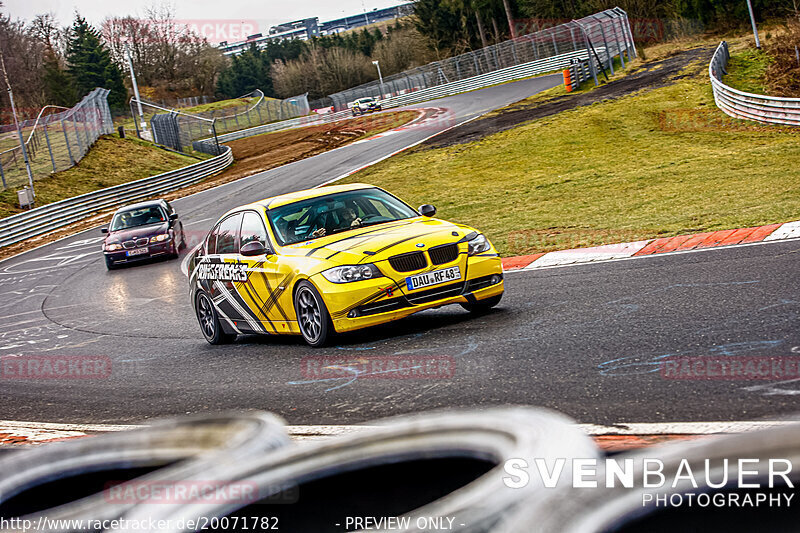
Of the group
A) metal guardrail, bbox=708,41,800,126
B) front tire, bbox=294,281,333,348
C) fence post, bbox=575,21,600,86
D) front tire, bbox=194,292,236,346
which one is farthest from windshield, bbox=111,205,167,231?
fence post, bbox=575,21,600,86

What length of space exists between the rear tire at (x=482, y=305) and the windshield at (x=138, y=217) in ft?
55.6

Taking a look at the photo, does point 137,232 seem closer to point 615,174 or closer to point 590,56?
point 615,174

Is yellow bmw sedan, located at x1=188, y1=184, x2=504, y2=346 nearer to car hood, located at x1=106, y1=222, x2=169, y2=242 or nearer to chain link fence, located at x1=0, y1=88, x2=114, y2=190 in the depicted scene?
car hood, located at x1=106, y1=222, x2=169, y2=242

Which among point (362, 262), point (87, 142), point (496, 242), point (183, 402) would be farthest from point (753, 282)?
point (87, 142)

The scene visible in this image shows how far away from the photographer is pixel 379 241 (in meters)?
8.93

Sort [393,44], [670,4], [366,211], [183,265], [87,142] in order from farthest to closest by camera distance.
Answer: [393,44], [670,4], [87,142], [183,265], [366,211]

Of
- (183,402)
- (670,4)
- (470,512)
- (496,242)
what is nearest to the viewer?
(470,512)

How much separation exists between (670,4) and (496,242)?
201 ft

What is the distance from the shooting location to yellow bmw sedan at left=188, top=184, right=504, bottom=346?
8.60 metres

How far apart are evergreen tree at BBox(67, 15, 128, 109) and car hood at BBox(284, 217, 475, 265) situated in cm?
10386

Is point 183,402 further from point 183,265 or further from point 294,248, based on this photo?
point 183,265

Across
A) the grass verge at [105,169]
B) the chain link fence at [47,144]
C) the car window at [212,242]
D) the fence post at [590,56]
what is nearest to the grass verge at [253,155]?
the grass verge at [105,169]

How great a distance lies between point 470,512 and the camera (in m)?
2.73

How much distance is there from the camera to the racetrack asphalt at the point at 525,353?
5.58 m
